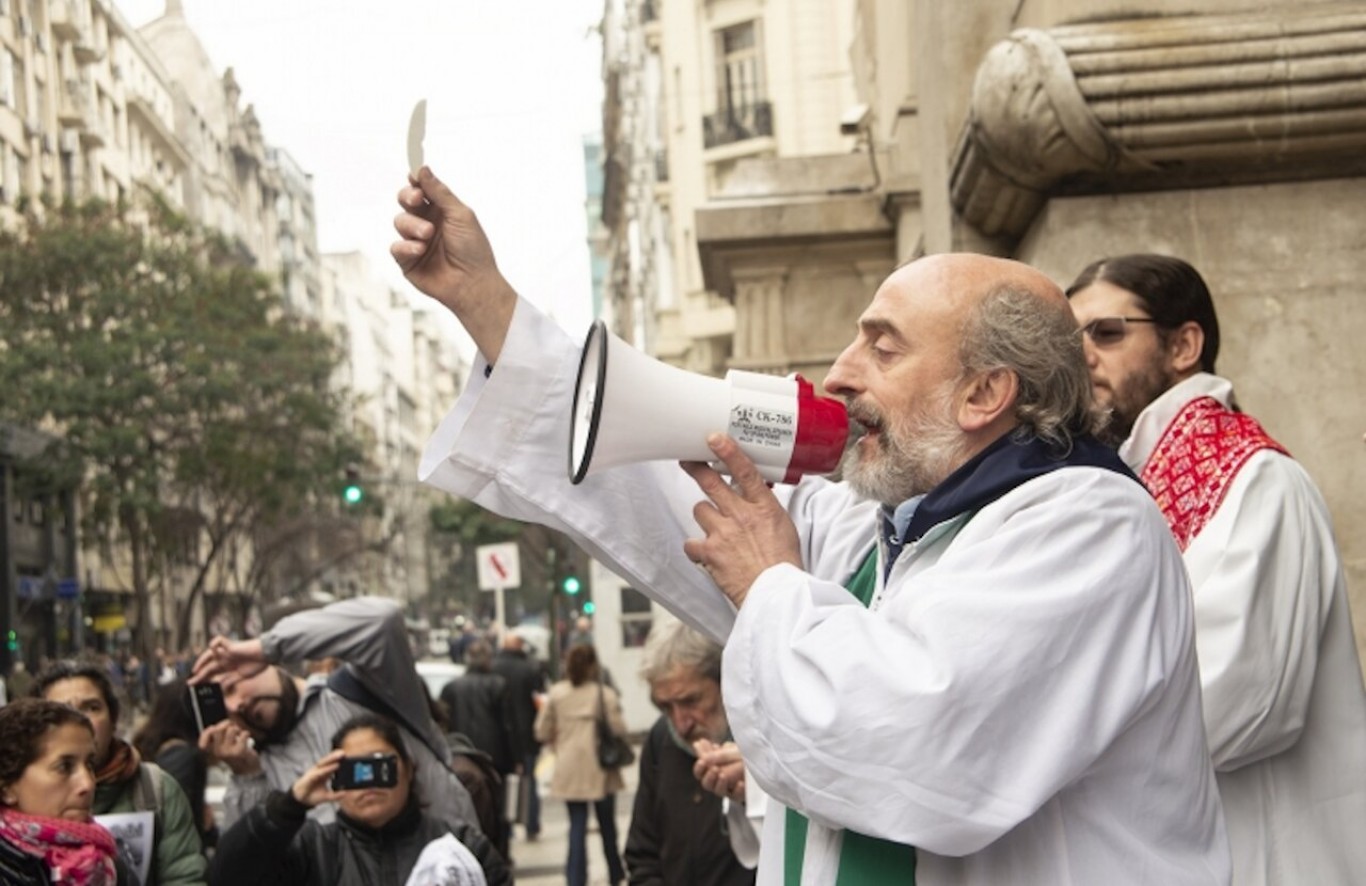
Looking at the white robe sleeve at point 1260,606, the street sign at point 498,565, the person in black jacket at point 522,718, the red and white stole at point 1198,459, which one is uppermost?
the red and white stole at point 1198,459

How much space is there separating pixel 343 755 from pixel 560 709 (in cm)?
935

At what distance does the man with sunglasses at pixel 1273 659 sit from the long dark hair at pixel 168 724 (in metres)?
4.82

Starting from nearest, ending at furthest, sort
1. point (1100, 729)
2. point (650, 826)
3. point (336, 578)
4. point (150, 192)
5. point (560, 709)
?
1. point (1100, 729)
2. point (650, 826)
3. point (560, 709)
4. point (150, 192)
5. point (336, 578)

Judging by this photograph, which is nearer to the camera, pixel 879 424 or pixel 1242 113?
pixel 879 424

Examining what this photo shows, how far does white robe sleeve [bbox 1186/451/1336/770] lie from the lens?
11.1 feet

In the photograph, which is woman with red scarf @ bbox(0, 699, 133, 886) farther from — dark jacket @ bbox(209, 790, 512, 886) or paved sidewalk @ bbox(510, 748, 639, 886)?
paved sidewalk @ bbox(510, 748, 639, 886)

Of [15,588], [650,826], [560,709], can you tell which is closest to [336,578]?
[15,588]

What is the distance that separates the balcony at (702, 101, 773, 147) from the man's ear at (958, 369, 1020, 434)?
35.5 m

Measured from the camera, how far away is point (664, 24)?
44.8 m

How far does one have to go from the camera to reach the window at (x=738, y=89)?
38.5 m

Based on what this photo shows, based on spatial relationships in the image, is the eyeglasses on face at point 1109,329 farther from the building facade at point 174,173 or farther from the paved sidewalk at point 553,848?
the building facade at point 174,173

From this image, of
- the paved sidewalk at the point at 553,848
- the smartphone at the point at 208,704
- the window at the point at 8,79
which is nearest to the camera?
the smartphone at the point at 208,704

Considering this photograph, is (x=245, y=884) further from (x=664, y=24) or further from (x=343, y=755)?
(x=664, y=24)

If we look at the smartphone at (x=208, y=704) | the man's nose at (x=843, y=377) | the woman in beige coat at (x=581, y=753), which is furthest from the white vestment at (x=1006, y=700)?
the woman in beige coat at (x=581, y=753)
